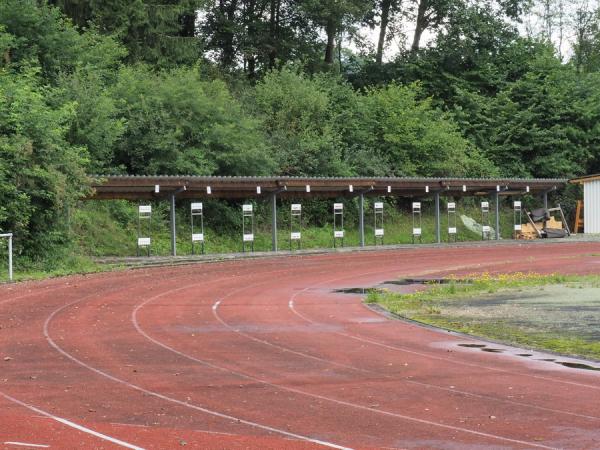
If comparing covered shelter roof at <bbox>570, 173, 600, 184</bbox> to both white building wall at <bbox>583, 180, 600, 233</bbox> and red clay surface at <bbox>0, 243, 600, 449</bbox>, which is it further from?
red clay surface at <bbox>0, 243, 600, 449</bbox>

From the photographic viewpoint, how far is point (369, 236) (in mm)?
46719

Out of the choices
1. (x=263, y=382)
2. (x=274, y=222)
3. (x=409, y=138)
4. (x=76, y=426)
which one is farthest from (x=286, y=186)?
(x=76, y=426)

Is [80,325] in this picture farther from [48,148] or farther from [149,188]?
[149,188]

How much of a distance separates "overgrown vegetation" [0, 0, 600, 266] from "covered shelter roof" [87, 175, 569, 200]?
2005mm

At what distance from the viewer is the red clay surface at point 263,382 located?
8.09 metres

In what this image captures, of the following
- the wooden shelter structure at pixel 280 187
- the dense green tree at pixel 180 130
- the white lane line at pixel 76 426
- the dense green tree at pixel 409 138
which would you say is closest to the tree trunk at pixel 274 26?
the dense green tree at pixel 409 138

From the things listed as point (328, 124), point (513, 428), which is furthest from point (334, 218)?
point (513, 428)

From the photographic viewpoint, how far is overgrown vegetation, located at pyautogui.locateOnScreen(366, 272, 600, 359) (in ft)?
44.5

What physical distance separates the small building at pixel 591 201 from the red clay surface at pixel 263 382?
115 ft

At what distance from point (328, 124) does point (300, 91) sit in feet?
8.75

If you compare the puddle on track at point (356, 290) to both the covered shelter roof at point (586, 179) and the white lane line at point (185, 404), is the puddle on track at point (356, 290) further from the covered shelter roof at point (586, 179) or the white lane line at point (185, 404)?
the covered shelter roof at point (586, 179)

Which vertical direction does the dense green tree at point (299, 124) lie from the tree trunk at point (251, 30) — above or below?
below

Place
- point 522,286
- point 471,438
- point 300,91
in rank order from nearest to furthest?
point 471,438, point 522,286, point 300,91

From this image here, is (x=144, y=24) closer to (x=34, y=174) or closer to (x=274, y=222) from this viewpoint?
(x=274, y=222)
